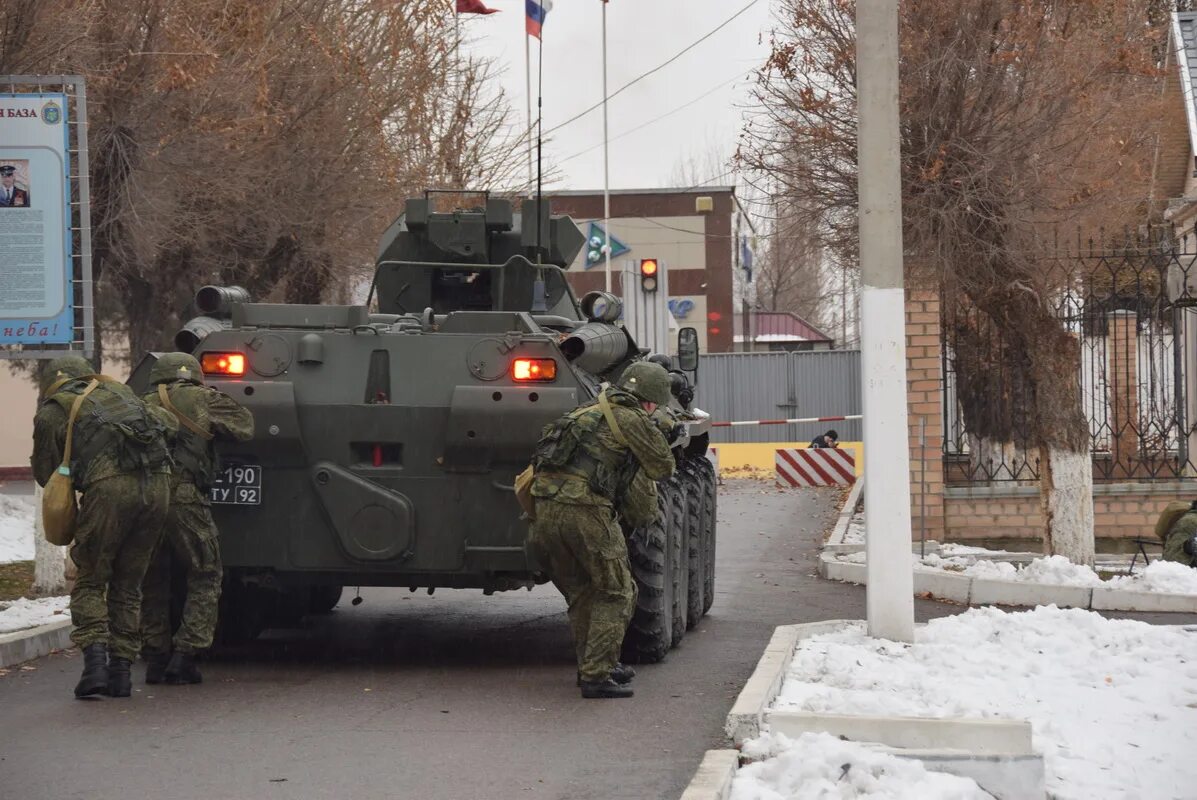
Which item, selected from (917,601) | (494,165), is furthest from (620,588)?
(494,165)

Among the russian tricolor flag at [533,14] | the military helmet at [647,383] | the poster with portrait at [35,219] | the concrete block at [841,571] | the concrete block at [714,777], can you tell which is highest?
the russian tricolor flag at [533,14]

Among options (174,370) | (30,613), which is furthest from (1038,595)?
(30,613)

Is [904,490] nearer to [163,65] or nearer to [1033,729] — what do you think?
[1033,729]

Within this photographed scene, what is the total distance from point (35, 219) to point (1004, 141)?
726cm

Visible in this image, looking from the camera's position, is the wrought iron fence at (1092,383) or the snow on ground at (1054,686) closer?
the snow on ground at (1054,686)

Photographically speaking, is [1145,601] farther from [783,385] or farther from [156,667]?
[783,385]

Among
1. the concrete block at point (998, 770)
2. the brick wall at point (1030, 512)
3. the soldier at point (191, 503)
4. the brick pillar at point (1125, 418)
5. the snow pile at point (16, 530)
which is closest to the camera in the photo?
the concrete block at point (998, 770)

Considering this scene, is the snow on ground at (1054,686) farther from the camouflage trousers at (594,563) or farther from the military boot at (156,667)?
the military boot at (156,667)

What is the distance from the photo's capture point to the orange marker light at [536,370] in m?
9.48

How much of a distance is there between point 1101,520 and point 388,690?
1095 centimetres

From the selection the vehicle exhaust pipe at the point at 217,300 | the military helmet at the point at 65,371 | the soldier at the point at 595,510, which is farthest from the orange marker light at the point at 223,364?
the soldier at the point at 595,510

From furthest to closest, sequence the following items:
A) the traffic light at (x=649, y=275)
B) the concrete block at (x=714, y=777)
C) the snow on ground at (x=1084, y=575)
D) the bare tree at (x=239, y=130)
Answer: the traffic light at (x=649, y=275) < the bare tree at (x=239, y=130) < the snow on ground at (x=1084, y=575) < the concrete block at (x=714, y=777)

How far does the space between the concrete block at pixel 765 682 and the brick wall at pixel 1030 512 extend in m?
7.54

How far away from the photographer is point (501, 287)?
11.8m
